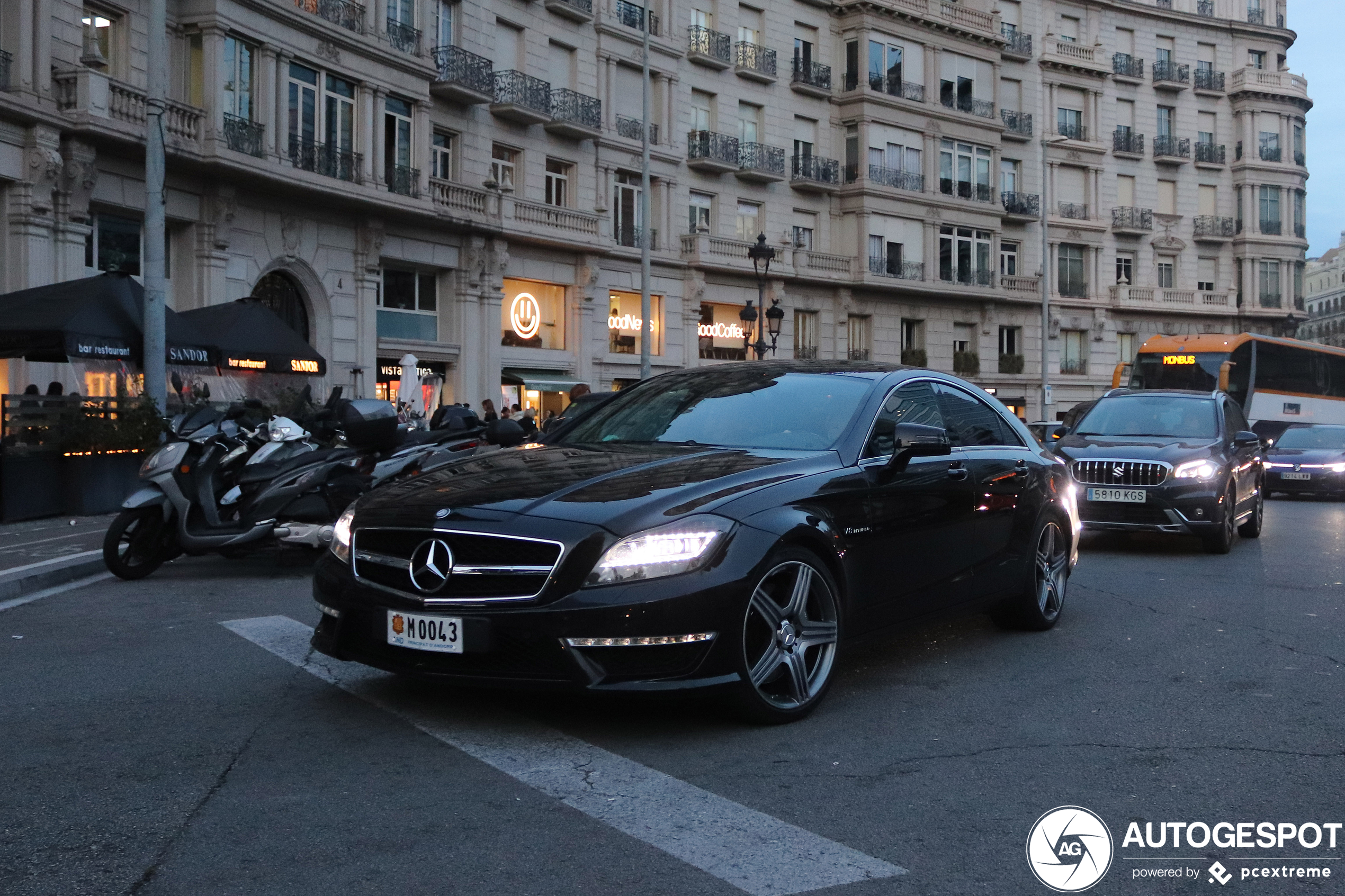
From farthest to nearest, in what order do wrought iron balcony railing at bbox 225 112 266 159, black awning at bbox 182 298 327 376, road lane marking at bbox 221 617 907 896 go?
wrought iron balcony railing at bbox 225 112 266 159 < black awning at bbox 182 298 327 376 < road lane marking at bbox 221 617 907 896

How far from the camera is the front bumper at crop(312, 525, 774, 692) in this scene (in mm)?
4391

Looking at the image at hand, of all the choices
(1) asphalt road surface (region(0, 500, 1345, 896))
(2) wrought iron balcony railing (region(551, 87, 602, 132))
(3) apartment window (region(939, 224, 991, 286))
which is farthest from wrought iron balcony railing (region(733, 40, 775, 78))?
(1) asphalt road surface (region(0, 500, 1345, 896))

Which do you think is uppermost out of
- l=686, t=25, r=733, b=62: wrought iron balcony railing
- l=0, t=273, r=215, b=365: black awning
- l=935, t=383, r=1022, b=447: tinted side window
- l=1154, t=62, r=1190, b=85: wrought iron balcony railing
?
l=1154, t=62, r=1190, b=85: wrought iron balcony railing

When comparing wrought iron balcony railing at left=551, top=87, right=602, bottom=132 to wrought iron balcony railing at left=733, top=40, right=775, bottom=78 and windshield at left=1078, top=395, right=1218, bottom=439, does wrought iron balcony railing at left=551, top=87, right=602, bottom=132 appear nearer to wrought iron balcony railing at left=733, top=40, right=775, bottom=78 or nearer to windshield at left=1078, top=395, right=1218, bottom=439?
wrought iron balcony railing at left=733, top=40, right=775, bottom=78

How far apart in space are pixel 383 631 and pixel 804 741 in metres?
1.61

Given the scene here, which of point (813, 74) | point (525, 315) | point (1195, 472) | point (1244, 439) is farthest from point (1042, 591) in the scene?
point (813, 74)

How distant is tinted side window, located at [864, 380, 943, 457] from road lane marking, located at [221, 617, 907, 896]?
6.71 feet

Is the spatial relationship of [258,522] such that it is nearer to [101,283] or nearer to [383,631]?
[383,631]

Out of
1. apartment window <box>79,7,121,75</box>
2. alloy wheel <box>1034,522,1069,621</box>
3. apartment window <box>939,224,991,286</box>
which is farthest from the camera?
apartment window <box>939,224,991,286</box>

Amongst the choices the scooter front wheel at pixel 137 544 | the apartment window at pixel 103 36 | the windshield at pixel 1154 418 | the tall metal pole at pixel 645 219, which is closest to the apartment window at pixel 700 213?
the tall metal pole at pixel 645 219

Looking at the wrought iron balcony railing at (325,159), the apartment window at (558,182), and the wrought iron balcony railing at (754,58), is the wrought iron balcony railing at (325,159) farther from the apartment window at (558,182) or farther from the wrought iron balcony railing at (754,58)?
the wrought iron balcony railing at (754,58)

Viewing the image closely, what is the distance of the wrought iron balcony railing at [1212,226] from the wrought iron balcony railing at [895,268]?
57.4 ft

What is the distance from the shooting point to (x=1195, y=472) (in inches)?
457

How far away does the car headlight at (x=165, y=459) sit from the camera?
363 inches
